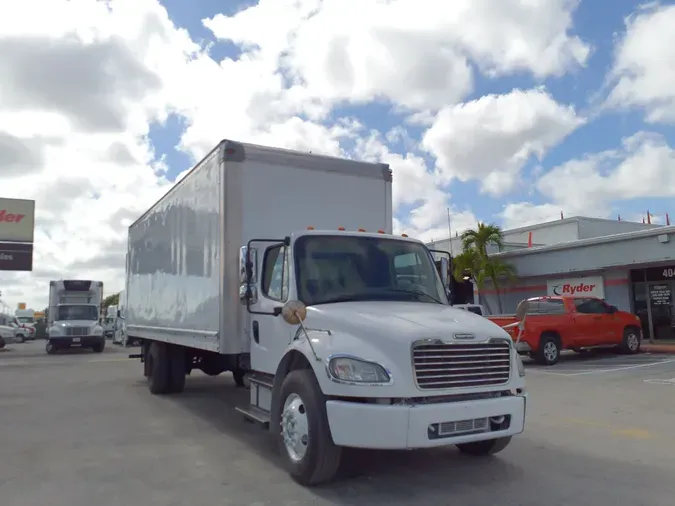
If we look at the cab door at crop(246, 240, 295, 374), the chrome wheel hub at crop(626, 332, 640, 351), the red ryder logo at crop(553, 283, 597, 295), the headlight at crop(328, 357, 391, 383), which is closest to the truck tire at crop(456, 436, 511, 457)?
the headlight at crop(328, 357, 391, 383)

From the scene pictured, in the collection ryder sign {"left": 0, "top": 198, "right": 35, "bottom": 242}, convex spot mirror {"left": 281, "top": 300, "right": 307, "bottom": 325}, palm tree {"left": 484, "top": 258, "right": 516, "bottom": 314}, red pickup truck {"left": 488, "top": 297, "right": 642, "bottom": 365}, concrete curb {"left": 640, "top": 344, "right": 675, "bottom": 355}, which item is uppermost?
ryder sign {"left": 0, "top": 198, "right": 35, "bottom": 242}

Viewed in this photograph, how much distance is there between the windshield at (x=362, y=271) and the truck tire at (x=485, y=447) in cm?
154

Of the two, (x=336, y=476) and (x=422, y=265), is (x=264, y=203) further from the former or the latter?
(x=336, y=476)

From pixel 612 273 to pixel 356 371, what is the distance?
19.2 m

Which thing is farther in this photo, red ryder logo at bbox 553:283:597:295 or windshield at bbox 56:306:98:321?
windshield at bbox 56:306:98:321

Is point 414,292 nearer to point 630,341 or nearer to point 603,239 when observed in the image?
point 630,341

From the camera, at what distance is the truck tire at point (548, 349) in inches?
610

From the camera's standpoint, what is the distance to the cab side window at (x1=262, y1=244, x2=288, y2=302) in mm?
6353

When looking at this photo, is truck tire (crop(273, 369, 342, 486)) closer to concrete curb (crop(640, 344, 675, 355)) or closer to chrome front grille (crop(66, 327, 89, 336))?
concrete curb (crop(640, 344, 675, 355))

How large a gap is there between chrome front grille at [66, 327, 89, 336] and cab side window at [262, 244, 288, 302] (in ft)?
75.8

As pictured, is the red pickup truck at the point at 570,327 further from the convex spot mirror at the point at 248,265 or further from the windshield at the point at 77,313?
the windshield at the point at 77,313

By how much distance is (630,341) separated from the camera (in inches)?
696

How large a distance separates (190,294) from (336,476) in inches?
155

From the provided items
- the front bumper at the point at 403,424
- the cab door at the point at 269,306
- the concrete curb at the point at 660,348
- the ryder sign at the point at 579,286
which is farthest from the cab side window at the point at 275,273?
the ryder sign at the point at 579,286
